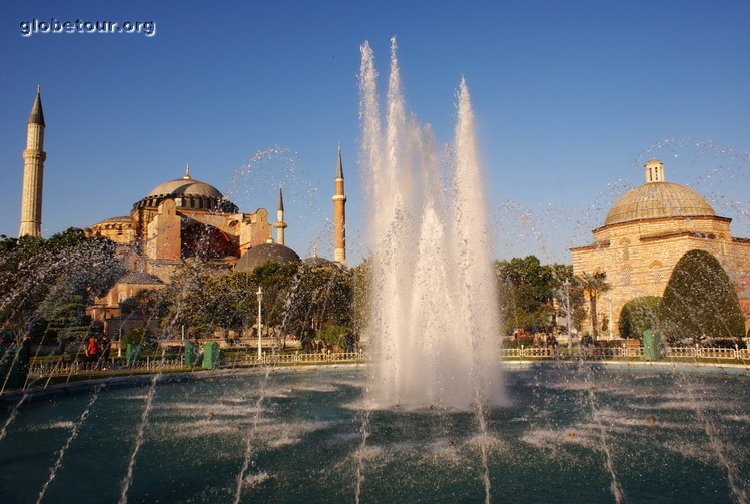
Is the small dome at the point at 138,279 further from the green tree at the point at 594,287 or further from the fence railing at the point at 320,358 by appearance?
the green tree at the point at 594,287

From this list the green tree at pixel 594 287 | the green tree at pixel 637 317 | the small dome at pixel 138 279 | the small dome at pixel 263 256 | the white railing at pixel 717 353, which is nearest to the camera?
the white railing at pixel 717 353

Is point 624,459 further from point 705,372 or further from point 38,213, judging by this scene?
point 38,213

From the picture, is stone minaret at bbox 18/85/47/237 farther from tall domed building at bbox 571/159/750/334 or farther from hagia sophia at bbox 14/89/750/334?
tall domed building at bbox 571/159/750/334

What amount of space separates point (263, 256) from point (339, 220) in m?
7.04

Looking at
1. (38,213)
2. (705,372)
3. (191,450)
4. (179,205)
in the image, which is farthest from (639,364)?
(179,205)

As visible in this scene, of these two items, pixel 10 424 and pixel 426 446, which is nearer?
pixel 426 446

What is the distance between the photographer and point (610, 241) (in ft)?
130

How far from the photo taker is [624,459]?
6391mm

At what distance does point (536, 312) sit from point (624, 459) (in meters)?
28.5

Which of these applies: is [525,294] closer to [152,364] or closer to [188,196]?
[152,364]

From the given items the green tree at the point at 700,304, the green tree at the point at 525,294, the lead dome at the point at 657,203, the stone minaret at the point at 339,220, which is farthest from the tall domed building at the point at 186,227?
the green tree at the point at 700,304

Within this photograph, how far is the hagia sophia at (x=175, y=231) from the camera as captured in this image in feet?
136

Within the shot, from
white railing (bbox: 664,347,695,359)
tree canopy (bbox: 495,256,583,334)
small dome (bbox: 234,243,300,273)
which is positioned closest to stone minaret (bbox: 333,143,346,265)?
small dome (bbox: 234,243,300,273)

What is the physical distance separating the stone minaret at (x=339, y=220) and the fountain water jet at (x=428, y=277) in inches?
1451
